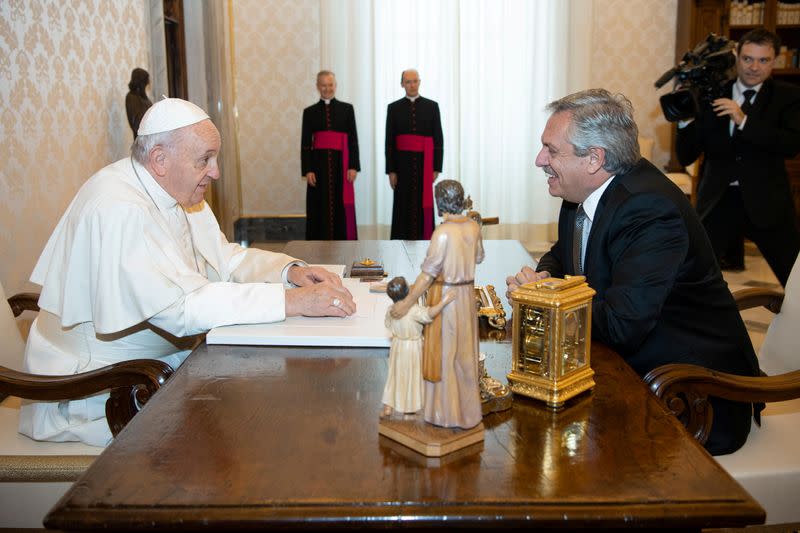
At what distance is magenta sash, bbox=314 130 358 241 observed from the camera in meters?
8.59

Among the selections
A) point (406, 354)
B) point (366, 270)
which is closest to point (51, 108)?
point (366, 270)

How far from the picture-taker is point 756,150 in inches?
213

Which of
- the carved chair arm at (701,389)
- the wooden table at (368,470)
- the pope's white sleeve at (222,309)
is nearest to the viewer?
the wooden table at (368,470)

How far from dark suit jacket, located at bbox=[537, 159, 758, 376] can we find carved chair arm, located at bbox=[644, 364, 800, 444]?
189mm

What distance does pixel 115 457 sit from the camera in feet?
4.57

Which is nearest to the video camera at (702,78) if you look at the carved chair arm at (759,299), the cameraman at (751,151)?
the cameraman at (751,151)

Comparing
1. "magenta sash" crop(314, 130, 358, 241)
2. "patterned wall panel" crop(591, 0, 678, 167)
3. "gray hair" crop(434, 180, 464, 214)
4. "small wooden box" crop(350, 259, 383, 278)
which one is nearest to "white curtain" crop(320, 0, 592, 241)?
"patterned wall panel" crop(591, 0, 678, 167)

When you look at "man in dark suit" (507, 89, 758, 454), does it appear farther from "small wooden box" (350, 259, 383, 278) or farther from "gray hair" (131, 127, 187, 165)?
"gray hair" (131, 127, 187, 165)

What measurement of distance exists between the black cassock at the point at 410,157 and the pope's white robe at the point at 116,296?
5.97 metres

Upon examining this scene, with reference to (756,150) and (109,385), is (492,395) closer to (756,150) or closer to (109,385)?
(109,385)

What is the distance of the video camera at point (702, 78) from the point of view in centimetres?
536

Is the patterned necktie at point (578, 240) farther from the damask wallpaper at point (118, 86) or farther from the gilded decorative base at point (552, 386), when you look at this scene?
the damask wallpaper at point (118, 86)

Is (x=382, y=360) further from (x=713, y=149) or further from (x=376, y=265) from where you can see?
(x=713, y=149)

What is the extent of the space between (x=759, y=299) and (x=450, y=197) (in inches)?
72.9
